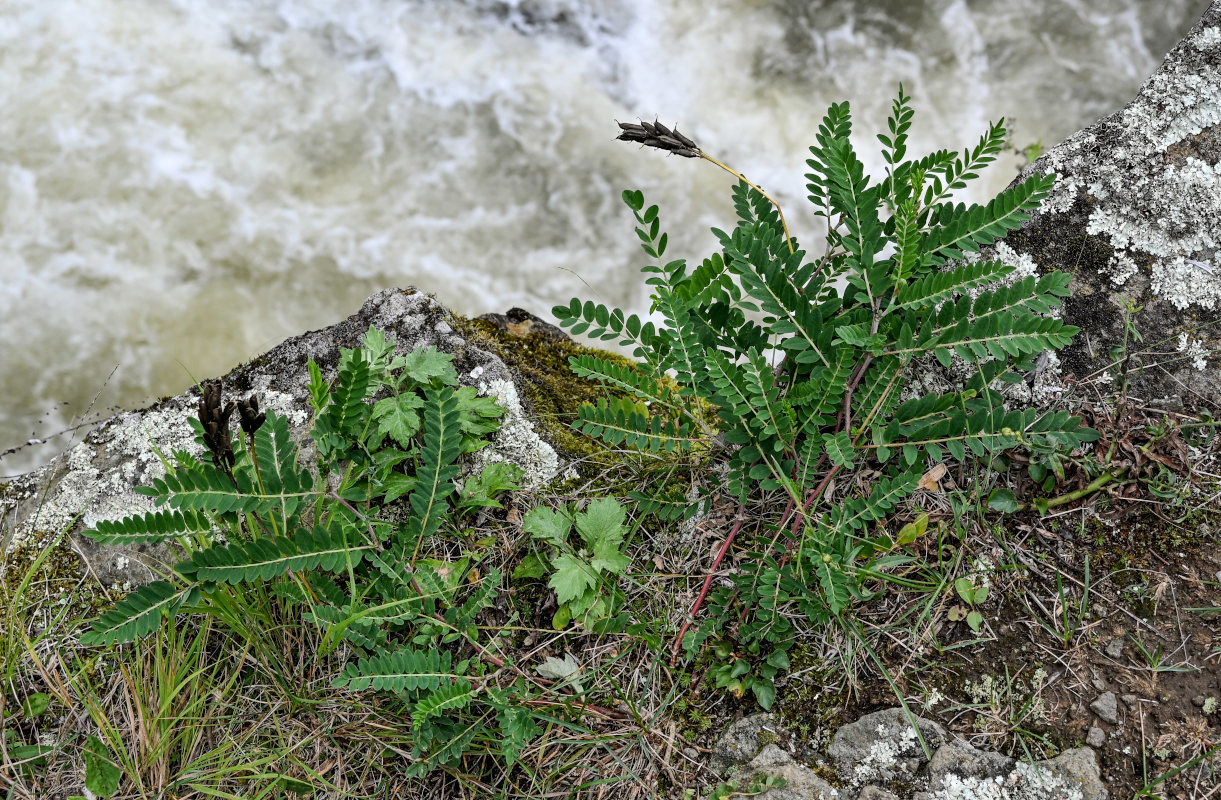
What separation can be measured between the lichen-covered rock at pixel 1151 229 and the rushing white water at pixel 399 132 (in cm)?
398

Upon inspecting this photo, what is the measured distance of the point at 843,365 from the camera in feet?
7.72

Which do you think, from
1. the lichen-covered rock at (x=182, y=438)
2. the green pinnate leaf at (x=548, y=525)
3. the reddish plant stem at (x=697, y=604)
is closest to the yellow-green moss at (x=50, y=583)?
the lichen-covered rock at (x=182, y=438)

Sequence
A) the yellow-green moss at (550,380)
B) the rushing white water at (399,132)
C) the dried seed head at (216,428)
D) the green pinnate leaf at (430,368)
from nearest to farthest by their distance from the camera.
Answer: the dried seed head at (216,428)
the green pinnate leaf at (430,368)
the yellow-green moss at (550,380)
the rushing white water at (399,132)

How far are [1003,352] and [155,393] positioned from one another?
20.4 ft

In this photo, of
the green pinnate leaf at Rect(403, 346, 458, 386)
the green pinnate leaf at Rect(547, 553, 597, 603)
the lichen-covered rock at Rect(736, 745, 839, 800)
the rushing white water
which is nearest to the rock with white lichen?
the lichen-covered rock at Rect(736, 745, 839, 800)

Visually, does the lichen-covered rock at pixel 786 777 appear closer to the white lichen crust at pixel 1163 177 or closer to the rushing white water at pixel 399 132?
the white lichen crust at pixel 1163 177

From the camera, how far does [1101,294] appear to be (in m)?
2.67

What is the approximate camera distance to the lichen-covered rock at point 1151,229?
255 centimetres

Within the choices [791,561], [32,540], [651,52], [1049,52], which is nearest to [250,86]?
[651,52]

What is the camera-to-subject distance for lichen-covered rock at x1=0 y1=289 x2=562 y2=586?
288cm

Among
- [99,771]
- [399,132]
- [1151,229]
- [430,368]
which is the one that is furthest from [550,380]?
[399,132]

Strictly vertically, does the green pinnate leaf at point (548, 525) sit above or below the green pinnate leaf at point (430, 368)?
below

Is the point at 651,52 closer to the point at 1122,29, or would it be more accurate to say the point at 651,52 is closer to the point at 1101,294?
the point at 1122,29

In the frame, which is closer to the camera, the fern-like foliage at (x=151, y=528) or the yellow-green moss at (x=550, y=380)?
the fern-like foliage at (x=151, y=528)
